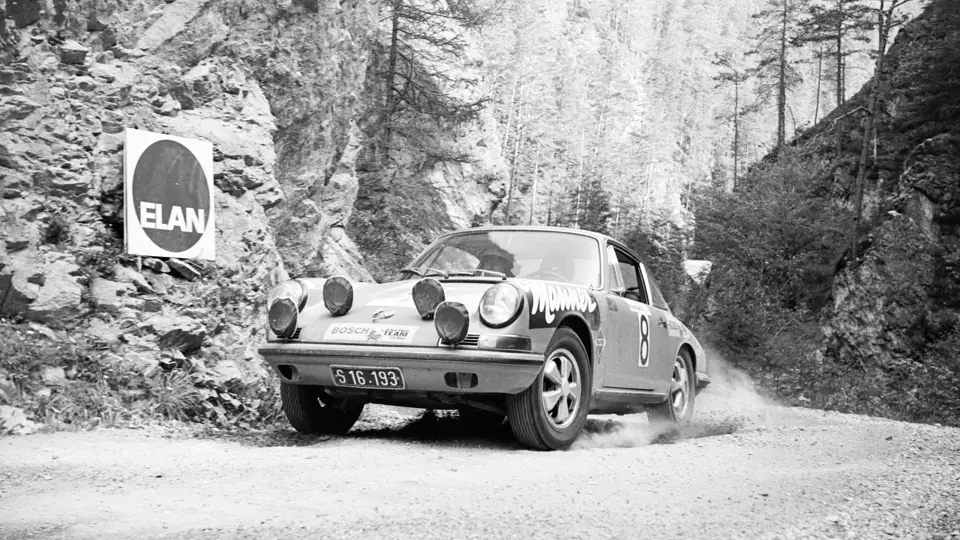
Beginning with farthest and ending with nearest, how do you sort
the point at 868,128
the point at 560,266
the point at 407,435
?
the point at 868,128 < the point at 560,266 < the point at 407,435

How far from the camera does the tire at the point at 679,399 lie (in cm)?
757

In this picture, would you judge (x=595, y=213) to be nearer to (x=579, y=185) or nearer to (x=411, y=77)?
(x=579, y=185)

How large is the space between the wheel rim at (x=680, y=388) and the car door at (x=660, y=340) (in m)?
0.20

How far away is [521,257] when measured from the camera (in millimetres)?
6301

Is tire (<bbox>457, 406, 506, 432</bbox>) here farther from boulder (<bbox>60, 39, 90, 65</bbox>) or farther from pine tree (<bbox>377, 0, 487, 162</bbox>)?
pine tree (<bbox>377, 0, 487, 162</bbox>)

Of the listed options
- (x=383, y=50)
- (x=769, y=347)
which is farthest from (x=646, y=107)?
(x=769, y=347)

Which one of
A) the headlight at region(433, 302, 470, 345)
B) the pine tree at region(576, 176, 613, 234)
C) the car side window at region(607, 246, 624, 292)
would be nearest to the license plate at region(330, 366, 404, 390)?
the headlight at region(433, 302, 470, 345)

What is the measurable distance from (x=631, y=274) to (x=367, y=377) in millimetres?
3152

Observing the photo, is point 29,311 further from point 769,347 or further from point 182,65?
point 769,347

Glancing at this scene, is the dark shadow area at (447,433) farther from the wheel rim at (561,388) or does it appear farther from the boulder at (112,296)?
the boulder at (112,296)

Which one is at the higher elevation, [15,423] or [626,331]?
[626,331]

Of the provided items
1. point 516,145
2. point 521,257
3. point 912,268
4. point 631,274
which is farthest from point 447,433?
point 516,145

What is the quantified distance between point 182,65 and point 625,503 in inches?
321

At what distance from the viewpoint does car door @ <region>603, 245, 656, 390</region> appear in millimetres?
6184
